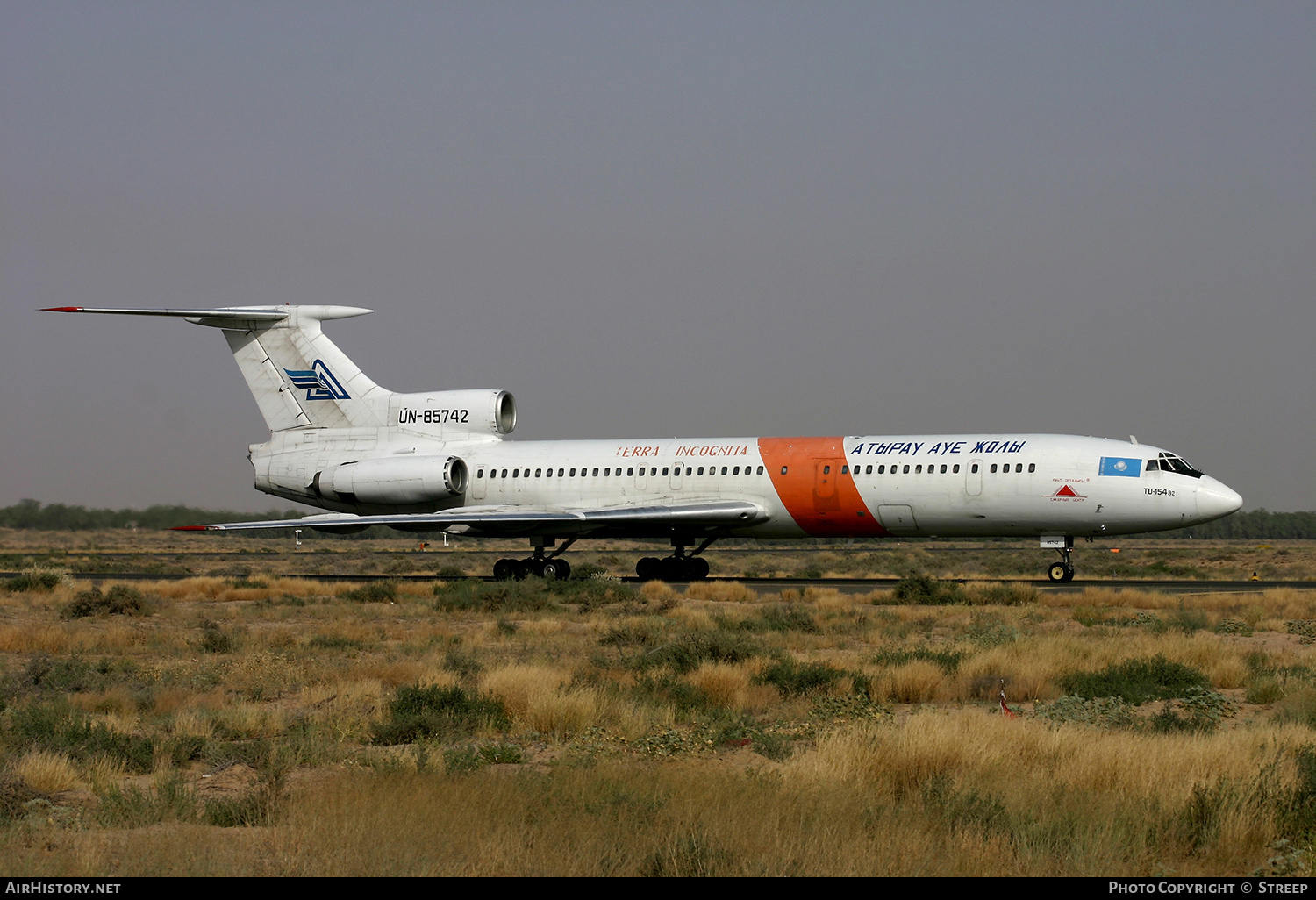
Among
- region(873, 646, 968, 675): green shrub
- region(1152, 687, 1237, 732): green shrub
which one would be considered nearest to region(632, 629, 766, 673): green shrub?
region(873, 646, 968, 675): green shrub

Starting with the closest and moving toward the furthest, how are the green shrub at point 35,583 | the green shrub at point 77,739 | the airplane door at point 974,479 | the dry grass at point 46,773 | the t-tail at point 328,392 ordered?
1. the dry grass at point 46,773
2. the green shrub at point 77,739
3. the green shrub at point 35,583
4. the airplane door at point 974,479
5. the t-tail at point 328,392

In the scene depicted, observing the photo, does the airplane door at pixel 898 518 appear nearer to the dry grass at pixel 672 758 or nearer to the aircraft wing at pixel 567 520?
the aircraft wing at pixel 567 520

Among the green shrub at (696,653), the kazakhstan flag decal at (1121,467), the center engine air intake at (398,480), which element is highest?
the kazakhstan flag decal at (1121,467)

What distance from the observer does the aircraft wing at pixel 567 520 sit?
31891 mm

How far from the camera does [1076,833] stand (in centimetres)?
696

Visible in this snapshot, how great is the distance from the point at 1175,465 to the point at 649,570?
45.5ft

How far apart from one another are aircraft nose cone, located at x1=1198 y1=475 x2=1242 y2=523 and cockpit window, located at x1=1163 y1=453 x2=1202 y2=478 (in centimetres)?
36

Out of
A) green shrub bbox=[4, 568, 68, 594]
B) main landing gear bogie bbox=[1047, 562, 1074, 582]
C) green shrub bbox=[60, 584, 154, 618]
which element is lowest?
green shrub bbox=[4, 568, 68, 594]

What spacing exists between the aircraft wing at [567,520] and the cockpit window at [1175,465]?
31.7 ft

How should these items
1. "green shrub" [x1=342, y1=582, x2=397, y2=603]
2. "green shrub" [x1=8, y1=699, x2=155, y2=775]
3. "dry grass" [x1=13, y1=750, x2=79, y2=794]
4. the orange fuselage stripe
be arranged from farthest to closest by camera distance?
1. the orange fuselage stripe
2. "green shrub" [x1=342, y1=582, x2=397, y2=603]
3. "green shrub" [x1=8, y1=699, x2=155, y2=775]
4. "dry grass" [x1=13, y1=750, x2=79, y2=794]

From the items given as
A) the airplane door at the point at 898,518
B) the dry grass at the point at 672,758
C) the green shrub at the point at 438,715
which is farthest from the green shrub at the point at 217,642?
the airplane door at the point at 898,518

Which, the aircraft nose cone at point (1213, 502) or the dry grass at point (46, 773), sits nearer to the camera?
the dry grass at point (46, 773)

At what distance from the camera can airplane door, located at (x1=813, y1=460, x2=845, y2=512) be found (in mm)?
31297

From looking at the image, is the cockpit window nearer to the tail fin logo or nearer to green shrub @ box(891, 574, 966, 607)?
green shrub @ box(891, 574, 966, 607)
